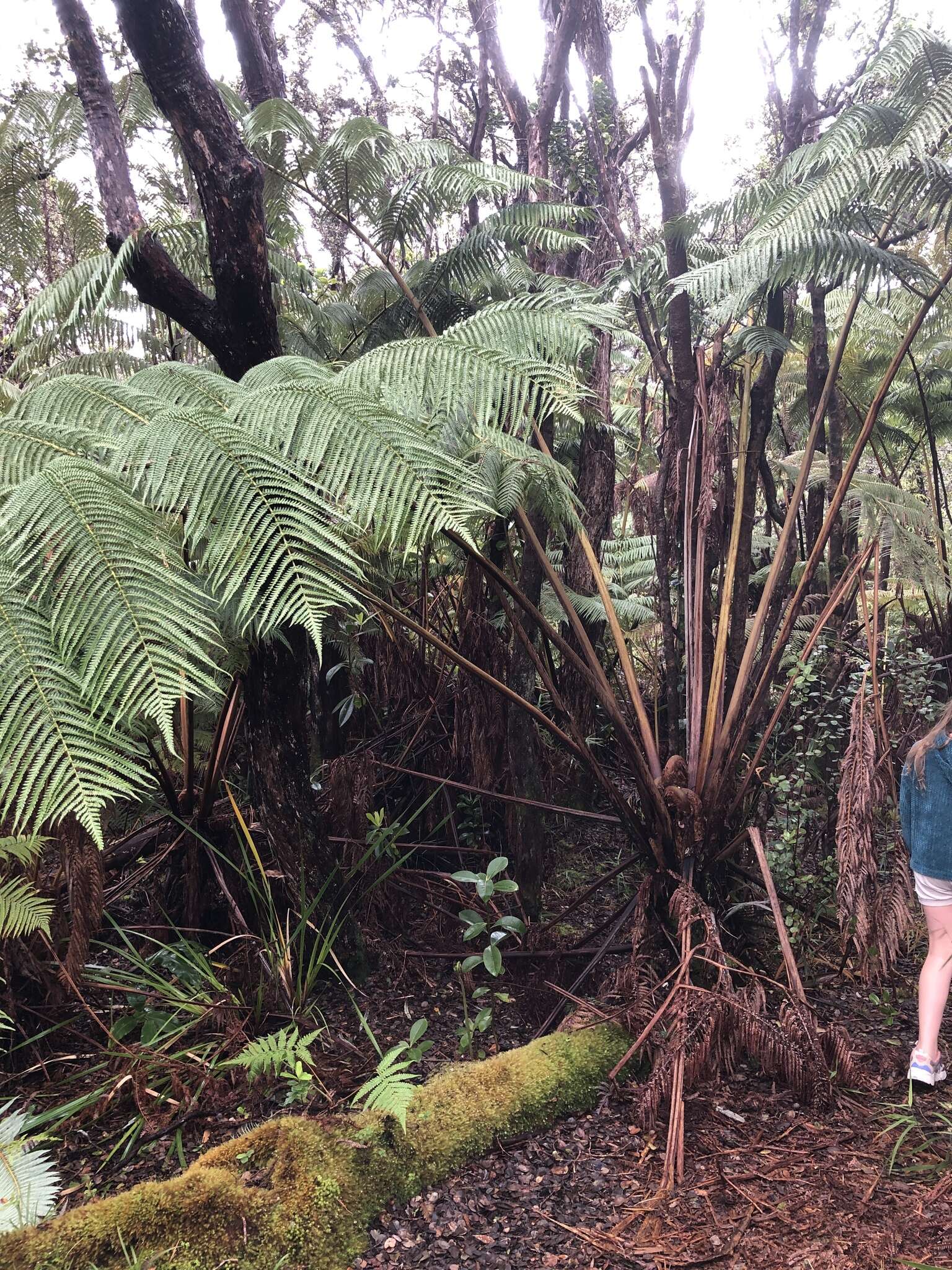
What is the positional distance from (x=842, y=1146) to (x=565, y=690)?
5.62 feet

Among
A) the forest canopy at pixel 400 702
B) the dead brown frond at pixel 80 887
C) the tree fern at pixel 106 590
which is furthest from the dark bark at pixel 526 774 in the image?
the tree fern at pixel 106 590

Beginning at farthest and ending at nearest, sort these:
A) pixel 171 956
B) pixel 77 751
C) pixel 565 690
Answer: pixel 565 690, pixel 171 956, pixel 77 751

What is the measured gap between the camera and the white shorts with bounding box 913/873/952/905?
1731mm

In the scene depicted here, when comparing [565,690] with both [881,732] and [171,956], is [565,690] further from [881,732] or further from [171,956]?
Answer: [171,956]

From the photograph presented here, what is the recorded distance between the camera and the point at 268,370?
4.82 feet

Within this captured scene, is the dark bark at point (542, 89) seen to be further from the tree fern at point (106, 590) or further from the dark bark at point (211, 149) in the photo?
the tree fern at point (106, 590)

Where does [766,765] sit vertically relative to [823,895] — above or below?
above

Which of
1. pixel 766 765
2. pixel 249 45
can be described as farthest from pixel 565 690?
pixel 249 45

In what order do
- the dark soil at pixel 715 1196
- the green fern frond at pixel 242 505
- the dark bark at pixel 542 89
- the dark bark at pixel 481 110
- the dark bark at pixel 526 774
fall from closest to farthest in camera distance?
1. the green fern frond at pixel 242 505
2. the dark soil at pixel 715 1196
3. the dark bark at pixel 526 774
4. the dark bark at pixel 542 89
5. the dark bark at pixel 481 110

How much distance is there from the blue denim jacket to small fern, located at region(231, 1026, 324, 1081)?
1.33 meters

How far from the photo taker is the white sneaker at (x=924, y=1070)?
5.29ft

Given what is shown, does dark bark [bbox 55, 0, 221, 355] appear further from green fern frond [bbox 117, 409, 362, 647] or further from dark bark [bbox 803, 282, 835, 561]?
dark bark [bbox 803, 282, 835, 561]

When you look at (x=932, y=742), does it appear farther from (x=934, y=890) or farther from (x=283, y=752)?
(x=283, y=752)

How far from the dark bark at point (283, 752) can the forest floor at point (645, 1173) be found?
0.38 meters
